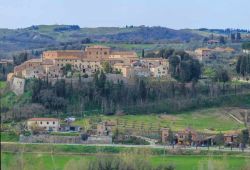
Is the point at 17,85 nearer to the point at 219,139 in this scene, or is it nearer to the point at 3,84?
the point at 3,84

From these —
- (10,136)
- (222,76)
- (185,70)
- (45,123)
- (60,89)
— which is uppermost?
(185,70)

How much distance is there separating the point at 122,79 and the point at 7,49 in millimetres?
34990

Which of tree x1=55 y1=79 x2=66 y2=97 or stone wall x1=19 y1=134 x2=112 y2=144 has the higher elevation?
tree x1=55 y1=79 x2=66 y2=97

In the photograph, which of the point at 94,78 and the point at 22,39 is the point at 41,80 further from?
the point at 22,39

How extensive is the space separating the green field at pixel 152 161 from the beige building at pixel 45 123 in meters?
4.09

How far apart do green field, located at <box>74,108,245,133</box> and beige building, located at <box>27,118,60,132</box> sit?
102 centimetres

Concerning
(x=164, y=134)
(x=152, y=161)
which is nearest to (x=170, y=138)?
(x=164, y=134)

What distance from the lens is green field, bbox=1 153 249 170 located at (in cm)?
2212

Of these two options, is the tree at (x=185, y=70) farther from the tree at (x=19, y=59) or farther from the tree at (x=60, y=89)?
the tree at (x=19, y=59)

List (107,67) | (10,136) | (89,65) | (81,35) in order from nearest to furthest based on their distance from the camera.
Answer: (10,136), (107,67), (89,65), (81,35)

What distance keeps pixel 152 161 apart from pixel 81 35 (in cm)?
6411

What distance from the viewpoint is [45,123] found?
105 feet

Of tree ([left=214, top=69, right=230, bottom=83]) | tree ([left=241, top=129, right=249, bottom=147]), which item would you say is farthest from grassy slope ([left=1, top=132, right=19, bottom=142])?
tree ([left=214, top=69, right=230, bottom=83])

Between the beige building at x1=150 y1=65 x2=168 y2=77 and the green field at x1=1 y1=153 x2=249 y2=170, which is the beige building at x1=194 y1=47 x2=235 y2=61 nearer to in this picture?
the beige building at x1=150 y1=65 x2=168 y2=77
